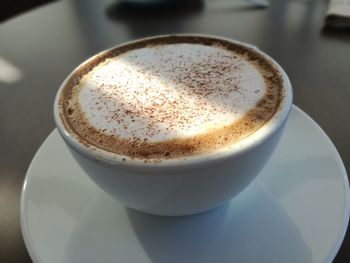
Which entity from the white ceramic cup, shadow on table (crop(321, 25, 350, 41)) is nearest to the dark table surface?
shadow on table (crop(321, 25, 350, 41))

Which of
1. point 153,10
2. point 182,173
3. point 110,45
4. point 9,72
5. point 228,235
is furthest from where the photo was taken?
point 153,10

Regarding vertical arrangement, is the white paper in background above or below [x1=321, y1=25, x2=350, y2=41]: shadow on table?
above

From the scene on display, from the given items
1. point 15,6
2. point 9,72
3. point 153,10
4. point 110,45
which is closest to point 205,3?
point 153,10

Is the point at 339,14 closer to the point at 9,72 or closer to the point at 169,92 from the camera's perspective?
the point at 169,92

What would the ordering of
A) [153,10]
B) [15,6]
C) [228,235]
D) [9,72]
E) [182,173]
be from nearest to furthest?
[182,173], [228,235], [9,72], [153,10], [15,6]

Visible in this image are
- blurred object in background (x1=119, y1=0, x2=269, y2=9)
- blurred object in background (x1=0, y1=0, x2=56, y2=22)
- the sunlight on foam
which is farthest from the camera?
blurred object in background (x1=0, y1=0, x2=56, y2=22)

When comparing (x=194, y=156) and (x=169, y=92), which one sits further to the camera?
(x=169, y=92)

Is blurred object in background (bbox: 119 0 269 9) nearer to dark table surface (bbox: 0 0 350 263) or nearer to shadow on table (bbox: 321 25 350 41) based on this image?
dark table surface (bbox: 0 0 350 263)
